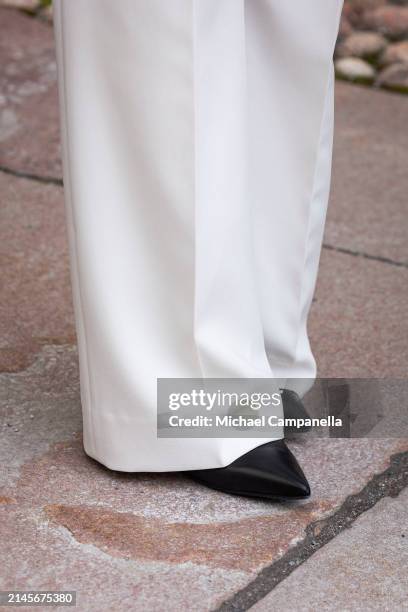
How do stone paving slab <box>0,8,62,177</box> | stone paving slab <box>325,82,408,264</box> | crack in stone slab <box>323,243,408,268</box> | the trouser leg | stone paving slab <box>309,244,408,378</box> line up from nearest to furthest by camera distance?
1. the trouser leg
2. stone paving slab <box>309,244,408,378</box>
3. crack in stone slab <box>323,243,408,268</box>
4. stone paving slab <box>325,82,408,264</box>
5. stone paving slab <box>0,8,62,177</box>

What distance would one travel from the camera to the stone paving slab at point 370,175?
2480 millimetres

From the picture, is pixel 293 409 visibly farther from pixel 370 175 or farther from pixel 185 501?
pixel 370 175

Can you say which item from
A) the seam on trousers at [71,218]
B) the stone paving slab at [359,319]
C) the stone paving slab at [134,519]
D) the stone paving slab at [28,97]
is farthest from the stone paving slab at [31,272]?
the stone paving slab at [359,319]

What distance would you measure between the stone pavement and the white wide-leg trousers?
8 cm

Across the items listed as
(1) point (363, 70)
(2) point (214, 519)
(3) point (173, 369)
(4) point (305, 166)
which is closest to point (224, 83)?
(4) point (305, 166)

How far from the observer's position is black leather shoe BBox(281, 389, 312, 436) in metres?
1.67

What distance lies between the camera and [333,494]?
1550mm

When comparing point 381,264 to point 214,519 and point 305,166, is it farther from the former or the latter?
point 214,519

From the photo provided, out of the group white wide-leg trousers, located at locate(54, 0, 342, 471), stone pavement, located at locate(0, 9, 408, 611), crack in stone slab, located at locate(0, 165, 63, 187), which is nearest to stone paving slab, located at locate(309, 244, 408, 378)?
stone pavement, located at locate(0, 9, 408, 611)

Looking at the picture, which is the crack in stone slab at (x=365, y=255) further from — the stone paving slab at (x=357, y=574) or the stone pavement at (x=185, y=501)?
the stone paving slab at (x=357, y=574)

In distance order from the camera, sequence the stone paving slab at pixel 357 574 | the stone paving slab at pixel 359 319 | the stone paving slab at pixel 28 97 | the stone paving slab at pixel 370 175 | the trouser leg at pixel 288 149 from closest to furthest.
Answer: the stone paving slab at pixel 357 574, the trouser leg at pixel 288 149, the stone paving slab at pixel 359 319, the stone paving slab at pixel 370 175, the stone paving slab at pixel 28 97

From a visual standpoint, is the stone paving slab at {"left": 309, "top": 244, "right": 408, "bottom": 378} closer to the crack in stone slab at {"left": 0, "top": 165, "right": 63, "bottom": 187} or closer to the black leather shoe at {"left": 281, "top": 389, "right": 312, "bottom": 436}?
the black leather shoe at {"left": 281, "top": 389, "right": 312, "bottom": 436}

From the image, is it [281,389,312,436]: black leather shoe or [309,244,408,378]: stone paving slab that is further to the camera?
[309,244,408,378]: stone paving slab

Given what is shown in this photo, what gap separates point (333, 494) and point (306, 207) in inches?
16.3
